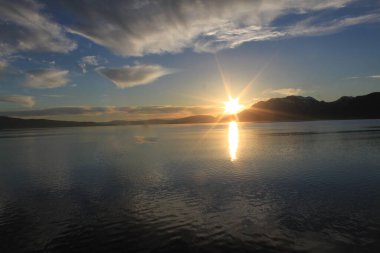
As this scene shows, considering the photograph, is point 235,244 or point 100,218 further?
point 100,218

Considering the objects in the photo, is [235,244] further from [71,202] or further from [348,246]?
[71,202]

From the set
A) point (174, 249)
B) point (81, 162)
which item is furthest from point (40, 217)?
point (81, 162)

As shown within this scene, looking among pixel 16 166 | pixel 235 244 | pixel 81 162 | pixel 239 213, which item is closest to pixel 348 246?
pixel 235 244

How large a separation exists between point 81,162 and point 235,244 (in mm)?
56340

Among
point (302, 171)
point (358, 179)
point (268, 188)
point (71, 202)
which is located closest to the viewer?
point (71, 202)

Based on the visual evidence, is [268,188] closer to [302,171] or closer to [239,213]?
[239,213]

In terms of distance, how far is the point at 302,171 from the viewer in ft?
174

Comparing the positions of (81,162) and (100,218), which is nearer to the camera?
(100,218)

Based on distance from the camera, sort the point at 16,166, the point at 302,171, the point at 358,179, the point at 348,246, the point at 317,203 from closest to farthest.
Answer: the point at 348,246 < the point at 317,203 < the point at 358,179 < the point at 302,171 < the point at 16,166

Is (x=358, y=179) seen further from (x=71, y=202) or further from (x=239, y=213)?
(x=71, y=202)

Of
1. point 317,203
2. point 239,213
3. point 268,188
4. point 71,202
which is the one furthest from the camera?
point 268,188

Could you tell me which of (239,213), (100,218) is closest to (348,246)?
(239,213)

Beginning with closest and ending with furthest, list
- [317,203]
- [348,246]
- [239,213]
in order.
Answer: [348,246], [239,213], [317,203]

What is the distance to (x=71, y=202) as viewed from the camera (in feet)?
121
